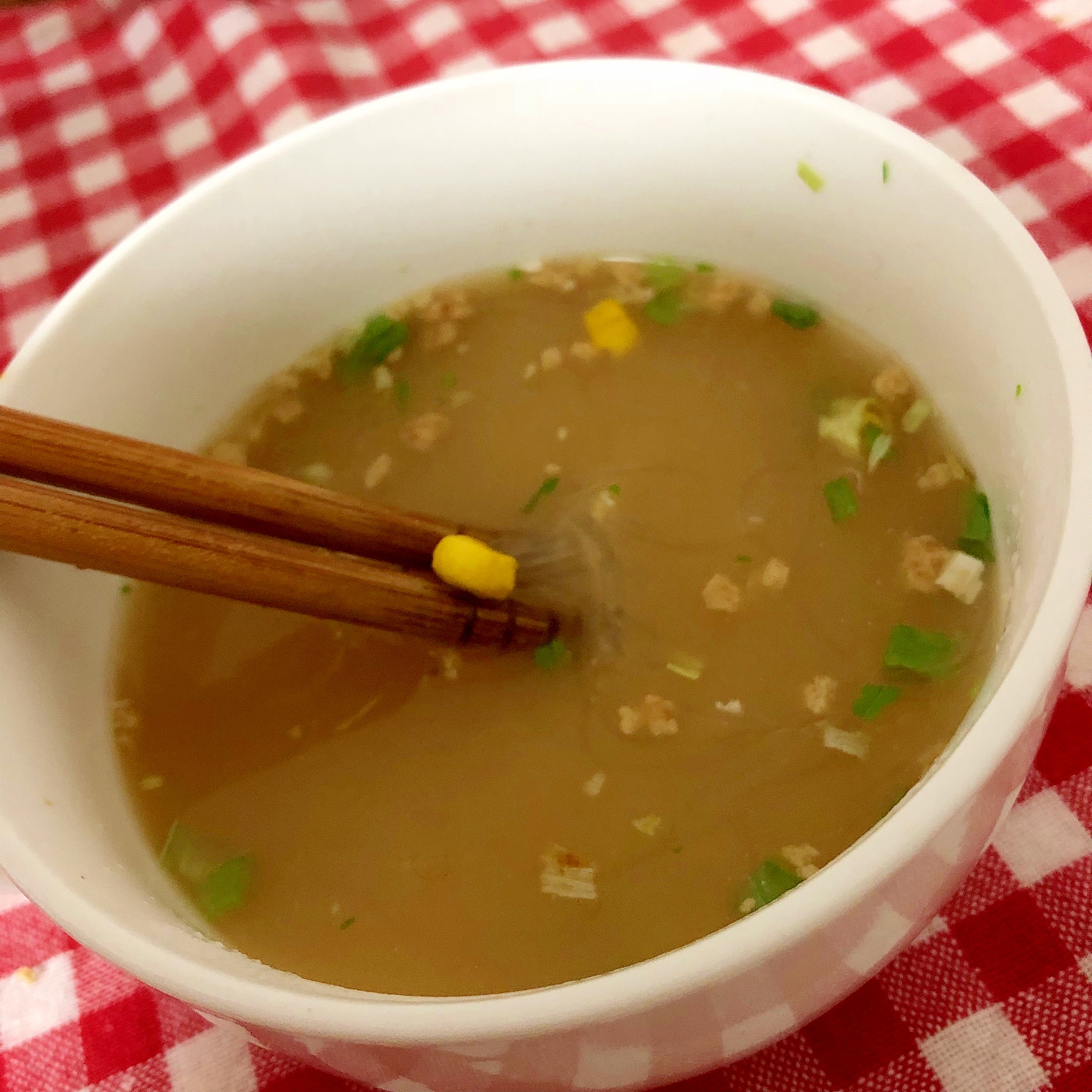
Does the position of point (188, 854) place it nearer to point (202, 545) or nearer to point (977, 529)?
point (202, 545)

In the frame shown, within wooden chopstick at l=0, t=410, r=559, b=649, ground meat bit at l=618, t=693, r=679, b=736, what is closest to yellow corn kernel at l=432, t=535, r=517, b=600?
wooden chopstick at l=0, t=410, r=559, b=649

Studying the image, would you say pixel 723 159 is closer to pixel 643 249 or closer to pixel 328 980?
pixel 643 249

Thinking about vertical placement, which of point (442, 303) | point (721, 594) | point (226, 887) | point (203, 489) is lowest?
point (226, 887)

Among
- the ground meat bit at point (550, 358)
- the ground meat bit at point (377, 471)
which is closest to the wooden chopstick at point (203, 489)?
the ground meat bit at point (377, 471)

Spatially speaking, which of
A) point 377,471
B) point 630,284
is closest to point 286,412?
point 377,471

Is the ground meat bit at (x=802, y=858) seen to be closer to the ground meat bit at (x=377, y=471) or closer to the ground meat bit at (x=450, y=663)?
the ground meat bit at (x=450, y=663)
